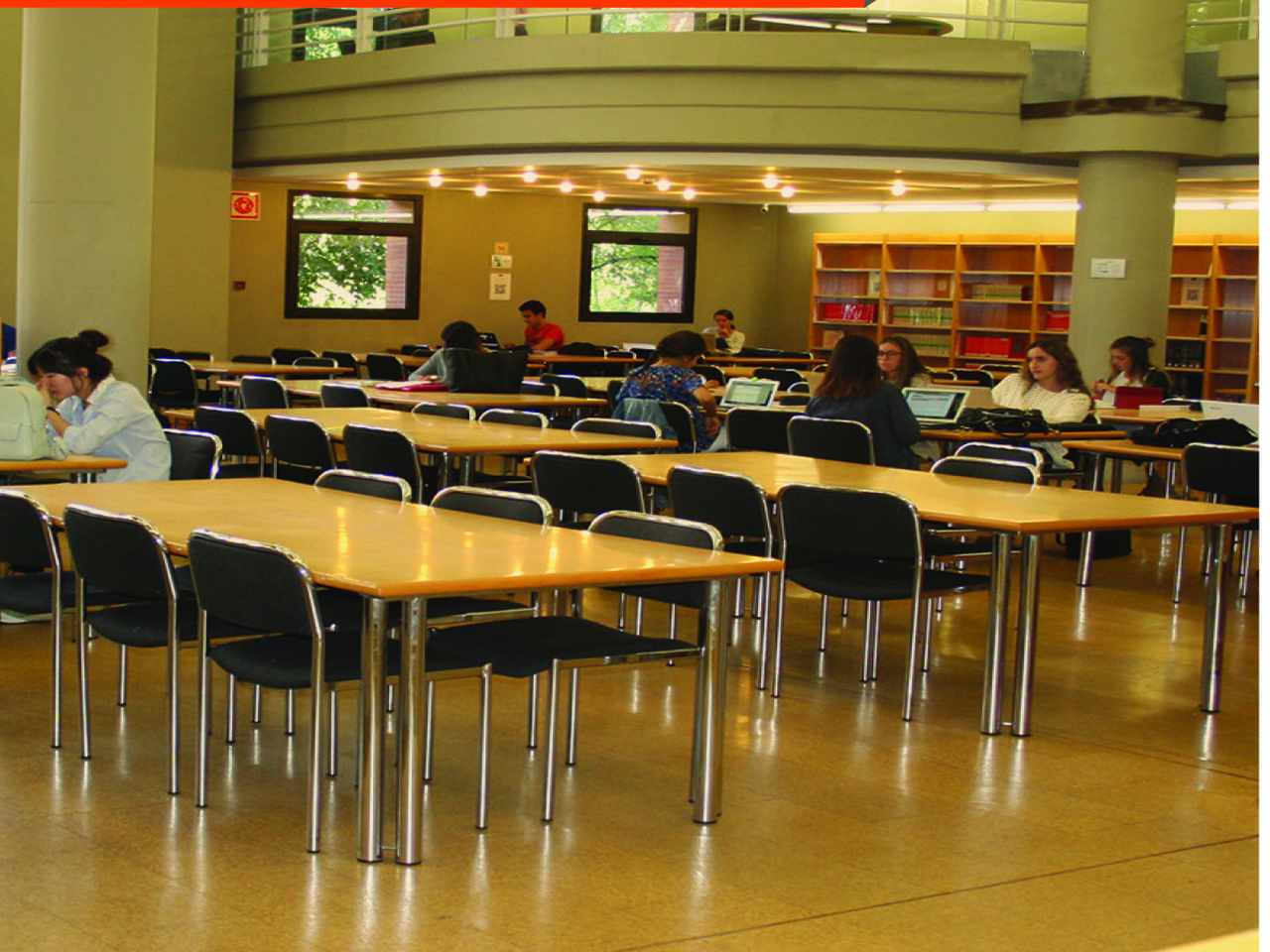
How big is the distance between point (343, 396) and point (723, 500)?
4.24m

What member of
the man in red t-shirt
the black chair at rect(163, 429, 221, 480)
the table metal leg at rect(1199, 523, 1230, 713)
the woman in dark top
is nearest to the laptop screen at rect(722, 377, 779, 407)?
the woman in dark top

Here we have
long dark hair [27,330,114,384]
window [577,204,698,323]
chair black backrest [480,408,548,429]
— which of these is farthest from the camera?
window [577,204,698,323]

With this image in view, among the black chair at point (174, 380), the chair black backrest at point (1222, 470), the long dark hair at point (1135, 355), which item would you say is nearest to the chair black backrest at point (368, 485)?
the chair black backrest at point (1222, 470)

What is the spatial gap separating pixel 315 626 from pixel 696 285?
15.1 meters

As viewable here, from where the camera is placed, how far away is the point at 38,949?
3.09 m

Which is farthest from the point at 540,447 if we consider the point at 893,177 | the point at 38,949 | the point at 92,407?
the point at 893,177

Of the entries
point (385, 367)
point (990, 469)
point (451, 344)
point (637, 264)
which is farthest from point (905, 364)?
point (637, 264)

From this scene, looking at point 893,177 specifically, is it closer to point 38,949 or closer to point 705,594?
point 705,594

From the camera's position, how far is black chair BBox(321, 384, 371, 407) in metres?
9.17

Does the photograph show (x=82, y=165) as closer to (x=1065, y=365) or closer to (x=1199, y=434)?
(x=1065, y=365)

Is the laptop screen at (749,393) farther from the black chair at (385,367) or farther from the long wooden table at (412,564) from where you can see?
the long wooden table at (412,564)

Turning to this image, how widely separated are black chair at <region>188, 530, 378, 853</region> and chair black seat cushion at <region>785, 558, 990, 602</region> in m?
1.72

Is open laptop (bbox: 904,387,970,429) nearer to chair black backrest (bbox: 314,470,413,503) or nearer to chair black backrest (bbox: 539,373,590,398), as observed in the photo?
chair black backrest (bbox: 539,373,590,398)

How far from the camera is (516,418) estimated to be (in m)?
8.00
